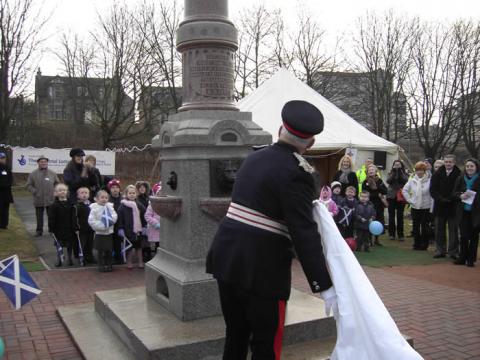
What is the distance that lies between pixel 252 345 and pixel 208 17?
3289mm

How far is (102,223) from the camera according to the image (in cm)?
783

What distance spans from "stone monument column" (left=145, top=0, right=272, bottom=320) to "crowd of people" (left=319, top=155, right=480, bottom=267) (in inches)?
199

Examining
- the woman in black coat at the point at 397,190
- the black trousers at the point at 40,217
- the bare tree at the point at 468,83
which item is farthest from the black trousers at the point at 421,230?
the bare tree at the point at 468,83

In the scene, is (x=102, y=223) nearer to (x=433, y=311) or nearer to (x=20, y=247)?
(x=20, y=247)

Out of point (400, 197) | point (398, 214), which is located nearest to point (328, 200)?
point (400, 197)

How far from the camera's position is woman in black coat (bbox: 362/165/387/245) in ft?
37.1

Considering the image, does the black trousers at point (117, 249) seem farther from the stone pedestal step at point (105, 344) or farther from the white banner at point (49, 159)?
the white banner at point (49, 159)

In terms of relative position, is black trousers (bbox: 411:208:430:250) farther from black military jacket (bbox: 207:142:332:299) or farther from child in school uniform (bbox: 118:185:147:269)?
black military jacket (bbox: 207:142:332:299)

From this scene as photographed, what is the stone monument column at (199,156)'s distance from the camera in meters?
4.60

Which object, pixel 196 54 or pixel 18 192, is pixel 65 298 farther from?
pixel 18 192

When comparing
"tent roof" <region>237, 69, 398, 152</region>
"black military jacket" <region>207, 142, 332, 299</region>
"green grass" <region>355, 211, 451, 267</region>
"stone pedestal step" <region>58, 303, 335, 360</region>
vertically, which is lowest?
"green grass" <region>355, 211, 451, 267</region>

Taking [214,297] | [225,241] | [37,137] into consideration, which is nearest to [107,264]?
[214,297]

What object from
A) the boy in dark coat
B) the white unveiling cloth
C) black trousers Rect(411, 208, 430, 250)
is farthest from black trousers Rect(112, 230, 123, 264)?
the white unveiling cloth

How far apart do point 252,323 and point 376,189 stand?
902 cm
